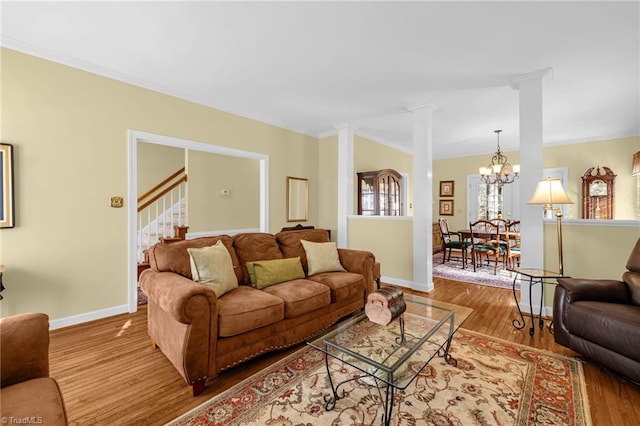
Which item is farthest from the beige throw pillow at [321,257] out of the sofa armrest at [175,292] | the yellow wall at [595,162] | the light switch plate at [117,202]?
the yellow wall at [595,162]

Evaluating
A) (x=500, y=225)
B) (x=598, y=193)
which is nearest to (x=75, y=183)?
(x=500, y=225)

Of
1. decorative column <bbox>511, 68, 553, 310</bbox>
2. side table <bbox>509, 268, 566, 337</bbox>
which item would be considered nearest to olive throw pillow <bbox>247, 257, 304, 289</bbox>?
side table <bbox>509, 268, 566, 337</bbox>

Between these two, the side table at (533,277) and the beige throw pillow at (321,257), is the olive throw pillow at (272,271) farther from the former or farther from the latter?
the side table at (533,277)

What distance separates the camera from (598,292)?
2.18 m

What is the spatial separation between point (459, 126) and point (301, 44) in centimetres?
355

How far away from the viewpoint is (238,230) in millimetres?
5684

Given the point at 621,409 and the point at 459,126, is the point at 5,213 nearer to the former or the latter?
the point at 621,409

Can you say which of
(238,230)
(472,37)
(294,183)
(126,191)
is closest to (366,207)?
(294,183)

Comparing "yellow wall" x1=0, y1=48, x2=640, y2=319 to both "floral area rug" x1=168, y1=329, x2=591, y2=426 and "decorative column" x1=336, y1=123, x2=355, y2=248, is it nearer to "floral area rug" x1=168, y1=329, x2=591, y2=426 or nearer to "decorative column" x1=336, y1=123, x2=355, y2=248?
"floral area rug" x1=168, y1=329, x2=591, y2=426

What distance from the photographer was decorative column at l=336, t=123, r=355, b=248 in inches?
196

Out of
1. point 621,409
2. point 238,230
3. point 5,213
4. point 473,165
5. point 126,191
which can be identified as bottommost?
point 621,409

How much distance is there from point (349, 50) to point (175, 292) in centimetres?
248

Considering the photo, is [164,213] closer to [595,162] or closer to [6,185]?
[6,185]

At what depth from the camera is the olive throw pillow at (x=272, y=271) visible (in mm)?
2617
